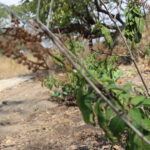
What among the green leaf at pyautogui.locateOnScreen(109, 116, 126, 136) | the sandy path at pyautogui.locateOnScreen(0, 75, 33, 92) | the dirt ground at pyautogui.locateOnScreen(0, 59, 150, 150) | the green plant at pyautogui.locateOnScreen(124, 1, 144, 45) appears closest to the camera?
the green leaf at pyautogui.locateOnScreen(109, 116, 126, 136)

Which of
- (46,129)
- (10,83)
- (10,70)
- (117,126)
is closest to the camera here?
(117,126)

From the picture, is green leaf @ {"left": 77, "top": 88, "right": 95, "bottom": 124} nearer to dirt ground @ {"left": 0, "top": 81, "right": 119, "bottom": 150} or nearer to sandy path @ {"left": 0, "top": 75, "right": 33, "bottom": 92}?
dirt ground @ {"left": 0, "top": 81, "right": 119, "bottom": 150}

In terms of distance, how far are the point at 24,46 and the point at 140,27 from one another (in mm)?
1607

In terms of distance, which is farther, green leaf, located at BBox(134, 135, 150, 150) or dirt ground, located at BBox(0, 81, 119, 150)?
dirt ground, located at BBox(0, 81, 119, 150)

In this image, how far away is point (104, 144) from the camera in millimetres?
3055

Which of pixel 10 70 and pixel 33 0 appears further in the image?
pixel 10 70

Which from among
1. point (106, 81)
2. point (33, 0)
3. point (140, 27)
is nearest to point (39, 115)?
point (140, 27)

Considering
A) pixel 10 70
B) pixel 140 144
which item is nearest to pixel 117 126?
pixel 140 144

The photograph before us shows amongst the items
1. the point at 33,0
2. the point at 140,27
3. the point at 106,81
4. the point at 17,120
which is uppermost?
the point at 33,0

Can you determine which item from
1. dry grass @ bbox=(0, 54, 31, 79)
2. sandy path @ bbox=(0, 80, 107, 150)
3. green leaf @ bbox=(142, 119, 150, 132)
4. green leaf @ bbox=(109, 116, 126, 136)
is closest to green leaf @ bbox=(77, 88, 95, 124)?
green leaf @ bbox=(109, 116, 126, 136)

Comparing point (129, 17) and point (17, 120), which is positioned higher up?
point (129, 17)

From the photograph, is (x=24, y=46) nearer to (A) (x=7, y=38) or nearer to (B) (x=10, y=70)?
(A) (x=7, y=38)

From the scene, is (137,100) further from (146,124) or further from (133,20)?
(133,20)

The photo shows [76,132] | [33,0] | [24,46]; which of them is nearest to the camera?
[24,46]
